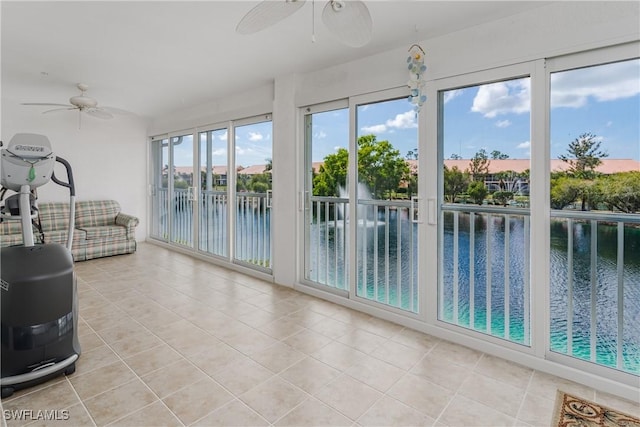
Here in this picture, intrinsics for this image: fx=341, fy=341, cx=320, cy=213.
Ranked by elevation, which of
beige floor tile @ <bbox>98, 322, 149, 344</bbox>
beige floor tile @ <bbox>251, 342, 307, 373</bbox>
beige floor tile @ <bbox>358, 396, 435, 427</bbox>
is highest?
beige floor tile @ <bbox>98, 322, 149, 344</bbox>

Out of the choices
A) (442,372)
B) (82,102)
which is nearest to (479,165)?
(442,372)

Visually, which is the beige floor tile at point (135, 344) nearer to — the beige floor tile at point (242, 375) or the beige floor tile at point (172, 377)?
the beige floor tile at point (172, 377)

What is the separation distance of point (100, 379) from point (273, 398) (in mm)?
1126

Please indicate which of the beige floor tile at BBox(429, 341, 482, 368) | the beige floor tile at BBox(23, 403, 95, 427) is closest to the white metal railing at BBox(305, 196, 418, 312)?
the beige floor tile at BBox(429, 341, 482, 368)

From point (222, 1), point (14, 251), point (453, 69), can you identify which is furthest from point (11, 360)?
point (453, 69)

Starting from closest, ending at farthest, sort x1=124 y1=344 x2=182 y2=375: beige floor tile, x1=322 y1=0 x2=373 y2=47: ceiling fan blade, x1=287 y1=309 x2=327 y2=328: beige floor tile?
x1=322 y1=0 x2=373 y2=47: ceiling fan blade < x1=124 y1=344 x2=182 y2=375: beige floor tile < x1=287 y1=309 x2=327 y2=328: beige floor tile

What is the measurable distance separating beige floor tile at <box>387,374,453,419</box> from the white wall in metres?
6.11

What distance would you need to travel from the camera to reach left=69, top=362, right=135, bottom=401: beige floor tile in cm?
203

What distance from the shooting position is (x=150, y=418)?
1.79 metres

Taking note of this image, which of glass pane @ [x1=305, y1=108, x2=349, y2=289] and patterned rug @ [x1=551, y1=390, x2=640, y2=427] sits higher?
glass pane @ [x1=305, y1=108, x2=349, y2=289]

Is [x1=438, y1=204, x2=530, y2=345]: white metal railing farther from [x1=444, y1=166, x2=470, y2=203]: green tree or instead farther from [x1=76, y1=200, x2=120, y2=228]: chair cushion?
[x1=76, y1=200, x2=120, y2=228]: chair cushion

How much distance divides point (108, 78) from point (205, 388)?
12.3 feet

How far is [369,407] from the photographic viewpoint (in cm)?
189

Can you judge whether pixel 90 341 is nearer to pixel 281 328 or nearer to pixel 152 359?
pixel 152 359
